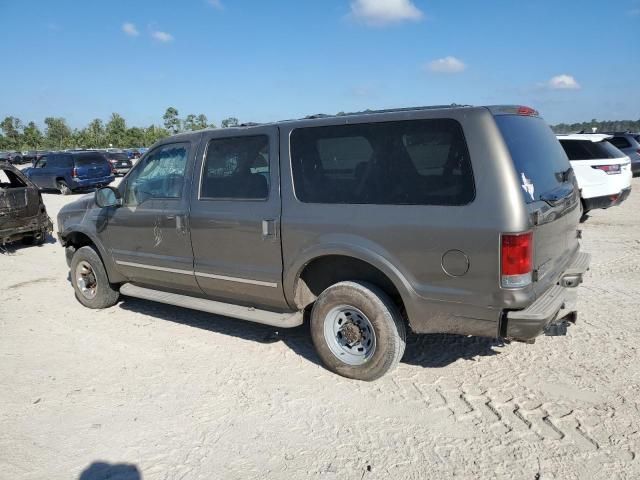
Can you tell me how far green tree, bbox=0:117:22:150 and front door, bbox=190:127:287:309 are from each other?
90.7 m

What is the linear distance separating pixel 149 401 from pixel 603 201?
9.46 meters

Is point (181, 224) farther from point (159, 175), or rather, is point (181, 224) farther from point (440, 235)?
point (440, 235)

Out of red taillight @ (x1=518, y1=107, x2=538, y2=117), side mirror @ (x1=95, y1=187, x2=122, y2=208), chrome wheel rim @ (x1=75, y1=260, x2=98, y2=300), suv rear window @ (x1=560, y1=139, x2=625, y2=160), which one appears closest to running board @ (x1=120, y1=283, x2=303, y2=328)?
chrome wheel rim @ (x1=75, y1=260, x2=98, y2=300)

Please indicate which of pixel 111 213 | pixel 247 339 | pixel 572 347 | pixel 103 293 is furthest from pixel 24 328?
pixel 572 347

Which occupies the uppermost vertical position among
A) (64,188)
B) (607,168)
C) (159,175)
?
(159,175)

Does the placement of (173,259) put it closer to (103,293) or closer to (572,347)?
(103,293)

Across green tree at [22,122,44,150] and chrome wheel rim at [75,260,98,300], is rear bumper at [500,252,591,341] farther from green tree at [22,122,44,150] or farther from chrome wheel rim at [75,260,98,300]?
green tree at [22,122,44,150]

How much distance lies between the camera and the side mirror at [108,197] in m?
5.10

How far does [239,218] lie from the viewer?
4.21 metres

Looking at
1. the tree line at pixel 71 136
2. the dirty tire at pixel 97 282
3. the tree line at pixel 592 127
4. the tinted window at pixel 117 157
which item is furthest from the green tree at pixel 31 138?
the dirty tire at pixel 97 282

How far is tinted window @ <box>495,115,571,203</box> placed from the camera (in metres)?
3.25

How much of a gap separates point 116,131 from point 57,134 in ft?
35.4

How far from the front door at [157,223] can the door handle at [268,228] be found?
36.4 inches

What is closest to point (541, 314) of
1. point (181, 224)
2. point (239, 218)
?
point (239, 218)
